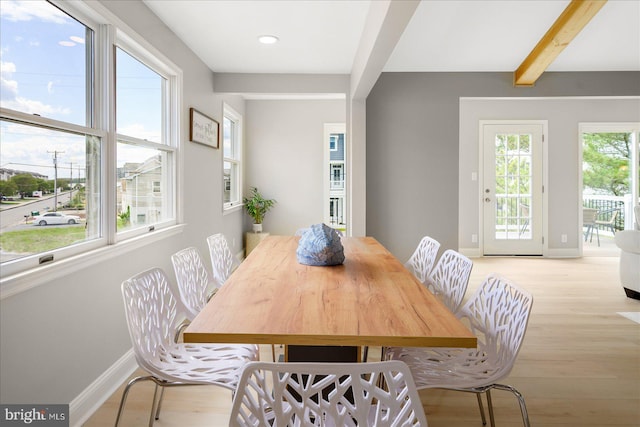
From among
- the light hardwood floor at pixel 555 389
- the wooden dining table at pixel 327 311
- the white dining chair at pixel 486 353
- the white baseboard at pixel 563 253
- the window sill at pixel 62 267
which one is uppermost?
the window sill at pixel 62 267

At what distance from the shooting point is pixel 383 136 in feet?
14.3

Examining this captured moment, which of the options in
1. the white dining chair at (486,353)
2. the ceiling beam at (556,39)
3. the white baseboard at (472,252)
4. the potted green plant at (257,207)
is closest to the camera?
the white dining chair at (486,353)

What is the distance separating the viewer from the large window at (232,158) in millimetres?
5270

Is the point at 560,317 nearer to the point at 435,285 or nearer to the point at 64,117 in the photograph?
the point at 435,285

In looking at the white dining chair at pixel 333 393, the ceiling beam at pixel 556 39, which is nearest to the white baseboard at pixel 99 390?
the white dining chair at pixel 333 393

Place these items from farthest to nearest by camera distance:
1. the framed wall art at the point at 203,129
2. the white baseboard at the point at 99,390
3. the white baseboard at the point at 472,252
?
1. the white baseboard at the point at 472,252
2. the framed wall art at the point at 203,129
3. the white baseboard at the point at 99,390

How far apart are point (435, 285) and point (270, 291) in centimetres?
112

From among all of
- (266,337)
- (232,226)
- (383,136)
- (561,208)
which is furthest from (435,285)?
(561,208)

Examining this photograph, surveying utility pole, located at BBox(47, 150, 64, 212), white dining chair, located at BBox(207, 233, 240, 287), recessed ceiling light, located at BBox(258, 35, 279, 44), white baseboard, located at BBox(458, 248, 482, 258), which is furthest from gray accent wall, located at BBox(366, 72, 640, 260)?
utility pole, located at BBox(47, 150, 64, 212)

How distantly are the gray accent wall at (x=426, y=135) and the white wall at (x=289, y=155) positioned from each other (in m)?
1.92

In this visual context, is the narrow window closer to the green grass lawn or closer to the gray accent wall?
the green grass lawn

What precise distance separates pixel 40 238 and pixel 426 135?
143 inches

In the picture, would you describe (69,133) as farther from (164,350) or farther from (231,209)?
(231,209)

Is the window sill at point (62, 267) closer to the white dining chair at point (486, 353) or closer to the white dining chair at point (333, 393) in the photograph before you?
the white dining chair at point (333, 393)
